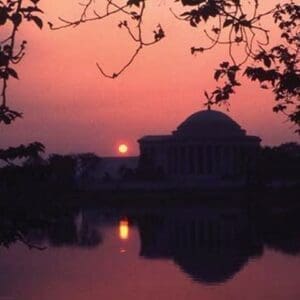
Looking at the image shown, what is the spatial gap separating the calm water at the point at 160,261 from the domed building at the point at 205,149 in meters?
34.1

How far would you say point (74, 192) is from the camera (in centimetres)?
5347

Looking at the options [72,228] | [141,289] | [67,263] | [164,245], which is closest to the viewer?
[141,289]

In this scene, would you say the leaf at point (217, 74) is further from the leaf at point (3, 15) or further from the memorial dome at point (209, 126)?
the memorial dome at point (209, 126)

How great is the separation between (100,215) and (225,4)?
136 ft

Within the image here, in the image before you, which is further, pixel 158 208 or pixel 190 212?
pixel 158 208

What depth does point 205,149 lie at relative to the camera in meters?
76.1

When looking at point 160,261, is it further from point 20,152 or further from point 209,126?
point 209,126

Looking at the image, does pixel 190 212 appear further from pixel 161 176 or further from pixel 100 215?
pixel 161 176

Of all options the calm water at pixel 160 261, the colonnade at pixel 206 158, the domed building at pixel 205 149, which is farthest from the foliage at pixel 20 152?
the colonnade at pixel 206 158

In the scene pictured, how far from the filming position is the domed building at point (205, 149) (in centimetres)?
7425

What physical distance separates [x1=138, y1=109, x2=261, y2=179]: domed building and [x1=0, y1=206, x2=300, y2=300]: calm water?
34086 mm

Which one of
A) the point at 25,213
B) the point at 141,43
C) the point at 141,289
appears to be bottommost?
the point at 141,289

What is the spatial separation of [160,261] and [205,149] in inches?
1982

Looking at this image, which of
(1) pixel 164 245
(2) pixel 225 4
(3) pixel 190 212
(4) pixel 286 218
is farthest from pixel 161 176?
(2) pixel 225 4
